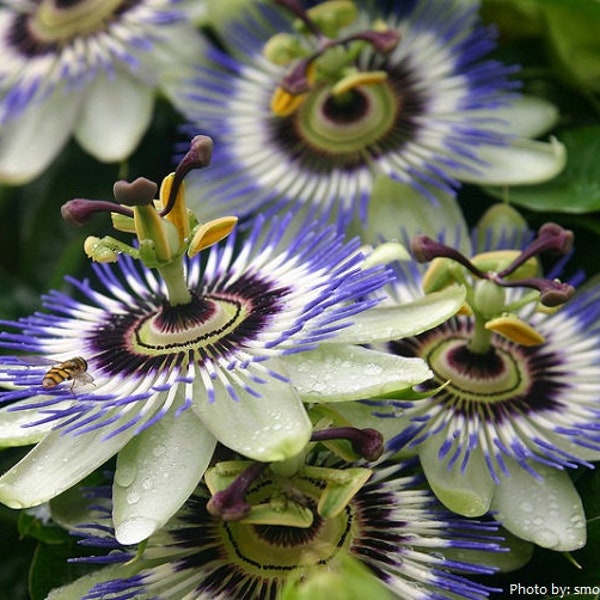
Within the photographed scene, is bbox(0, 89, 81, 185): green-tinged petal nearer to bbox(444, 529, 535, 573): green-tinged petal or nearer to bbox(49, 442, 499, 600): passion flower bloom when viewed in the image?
bbox(49, 442, 499, 600): passion flower bloom

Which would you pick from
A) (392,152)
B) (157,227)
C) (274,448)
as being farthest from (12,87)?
(274,448)

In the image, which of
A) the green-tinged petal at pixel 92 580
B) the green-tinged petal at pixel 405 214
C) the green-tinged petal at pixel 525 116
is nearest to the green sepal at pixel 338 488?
the green-tinged petal at pixel 92 580

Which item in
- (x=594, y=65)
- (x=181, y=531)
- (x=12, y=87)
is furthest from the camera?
(x=12, y=87)

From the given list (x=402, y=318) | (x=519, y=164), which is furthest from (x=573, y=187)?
(x=402, y=318)

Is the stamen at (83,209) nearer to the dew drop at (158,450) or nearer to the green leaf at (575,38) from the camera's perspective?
the dew drop at (158,450)

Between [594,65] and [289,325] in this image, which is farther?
[594,65]

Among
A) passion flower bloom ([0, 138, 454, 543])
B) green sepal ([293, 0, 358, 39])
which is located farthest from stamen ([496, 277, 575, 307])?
green sepal ([293, 0, 358, 39])

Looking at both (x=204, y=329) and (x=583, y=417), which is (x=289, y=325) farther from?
(x=583, y=417)

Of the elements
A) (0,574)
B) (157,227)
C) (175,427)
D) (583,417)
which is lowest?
(0,574)
